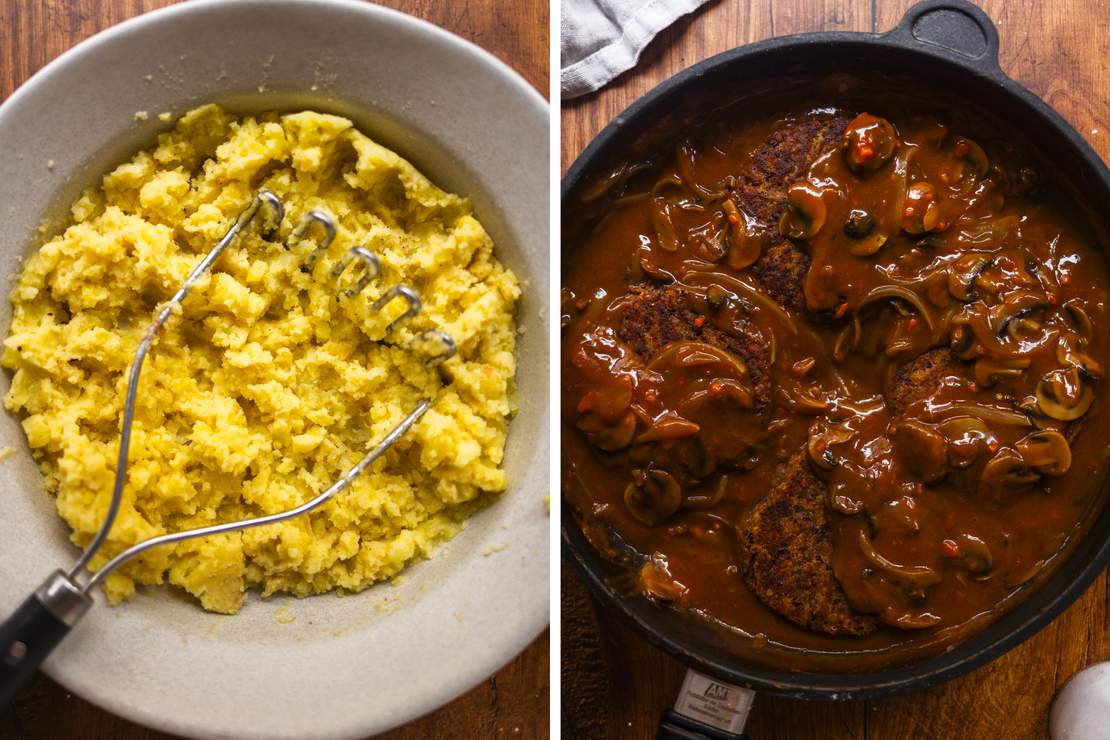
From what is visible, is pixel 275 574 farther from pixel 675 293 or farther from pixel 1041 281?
pixel 1041 281

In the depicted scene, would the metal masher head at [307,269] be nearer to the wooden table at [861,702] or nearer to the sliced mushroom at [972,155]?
the wooden table at [861,702]

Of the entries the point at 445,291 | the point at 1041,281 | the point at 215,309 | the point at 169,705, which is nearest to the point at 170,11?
the point at 215,309

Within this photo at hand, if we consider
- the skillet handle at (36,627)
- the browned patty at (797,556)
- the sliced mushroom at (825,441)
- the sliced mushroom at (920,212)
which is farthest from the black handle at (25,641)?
the sliced mushroom at (920,212)

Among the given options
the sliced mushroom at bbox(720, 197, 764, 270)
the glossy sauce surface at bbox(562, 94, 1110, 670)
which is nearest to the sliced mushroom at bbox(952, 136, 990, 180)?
the glossy sauce surface at bbox(562, 94, 1110, 670)

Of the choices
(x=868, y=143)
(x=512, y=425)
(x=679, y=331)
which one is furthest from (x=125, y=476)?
(x=868, y=143)

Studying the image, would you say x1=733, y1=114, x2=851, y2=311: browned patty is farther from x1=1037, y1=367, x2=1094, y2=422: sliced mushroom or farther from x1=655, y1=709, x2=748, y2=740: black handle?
x1=655, y1=709, x2=748, y2=740: black handle

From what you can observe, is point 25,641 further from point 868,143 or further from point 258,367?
point 868,143

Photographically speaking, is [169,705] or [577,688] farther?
[577,688]
